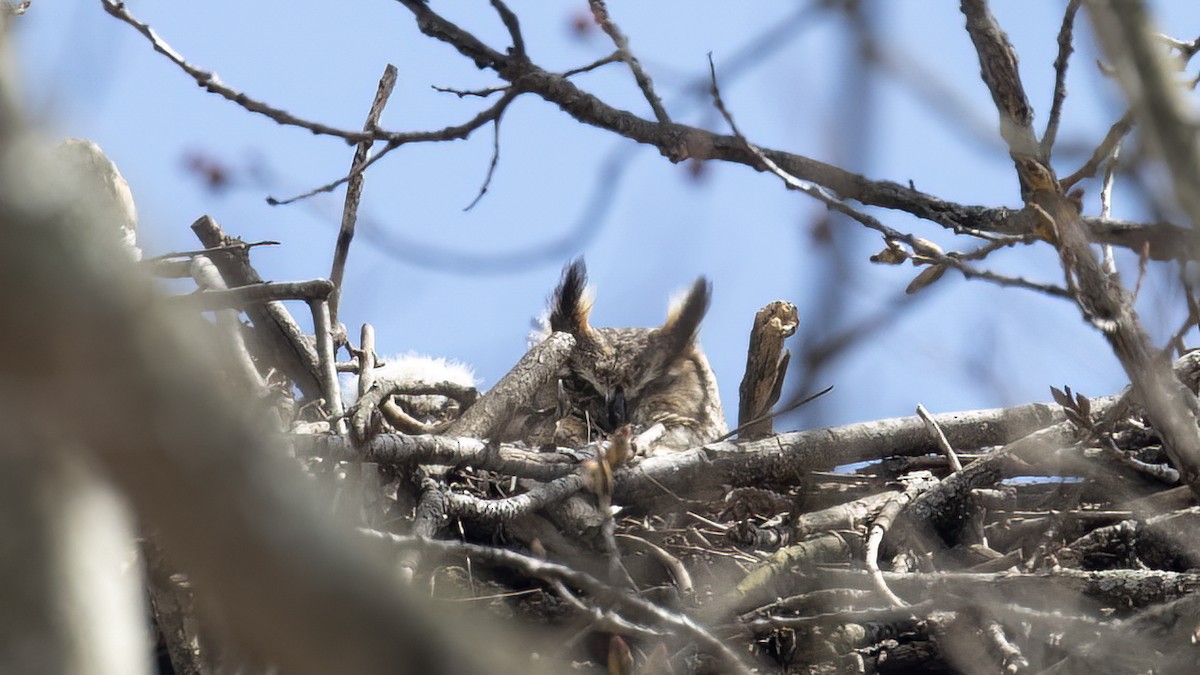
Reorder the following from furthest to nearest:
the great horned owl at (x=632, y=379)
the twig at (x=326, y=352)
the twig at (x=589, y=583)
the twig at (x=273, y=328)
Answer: the great horned owl at (x=632, y=379) → the twig at (x=273, y=328) → the twig at (x=326, y=352) → the twig at (x=589, y=583)

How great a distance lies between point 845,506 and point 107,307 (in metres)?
3.10

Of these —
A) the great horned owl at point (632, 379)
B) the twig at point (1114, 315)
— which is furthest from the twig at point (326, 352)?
the twig at point (1114, 315)

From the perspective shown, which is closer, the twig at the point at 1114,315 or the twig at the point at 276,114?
the twig at the point at 1114,315

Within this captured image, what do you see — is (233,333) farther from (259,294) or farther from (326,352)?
(259,294)

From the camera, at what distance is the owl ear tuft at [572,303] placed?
6176 millimetres

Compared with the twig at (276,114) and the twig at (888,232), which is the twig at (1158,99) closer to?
the twig at (888,232)

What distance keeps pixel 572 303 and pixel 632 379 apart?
0.69 metres

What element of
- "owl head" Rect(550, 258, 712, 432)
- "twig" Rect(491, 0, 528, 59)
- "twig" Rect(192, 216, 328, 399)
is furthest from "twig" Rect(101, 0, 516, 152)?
"owl head" Rect(550, 258, 712, 432)

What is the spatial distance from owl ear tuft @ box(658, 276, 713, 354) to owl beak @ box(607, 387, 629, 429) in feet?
1.96

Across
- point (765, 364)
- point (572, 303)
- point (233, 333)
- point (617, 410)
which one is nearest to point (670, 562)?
point (765, 364)

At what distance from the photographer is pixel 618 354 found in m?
5.91

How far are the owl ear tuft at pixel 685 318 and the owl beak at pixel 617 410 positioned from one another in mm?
598

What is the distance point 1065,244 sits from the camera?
6.91 feet

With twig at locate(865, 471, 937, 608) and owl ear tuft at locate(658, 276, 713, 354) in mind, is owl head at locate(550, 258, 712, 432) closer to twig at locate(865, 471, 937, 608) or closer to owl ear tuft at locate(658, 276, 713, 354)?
owl ear tuft at locate(658, 276, 713, 354)
